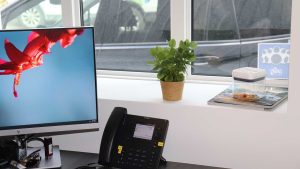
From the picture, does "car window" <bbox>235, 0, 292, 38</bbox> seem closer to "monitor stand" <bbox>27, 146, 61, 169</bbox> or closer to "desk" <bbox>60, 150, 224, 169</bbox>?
"desk" <bbox>60, 150, 224, 169</bbox>

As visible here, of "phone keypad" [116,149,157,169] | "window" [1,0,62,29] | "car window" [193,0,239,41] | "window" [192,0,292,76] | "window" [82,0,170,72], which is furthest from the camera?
"window" [1,0,62,29]

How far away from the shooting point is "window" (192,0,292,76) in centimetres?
230

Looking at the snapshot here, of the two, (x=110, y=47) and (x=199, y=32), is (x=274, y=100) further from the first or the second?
(x=110, y=47)

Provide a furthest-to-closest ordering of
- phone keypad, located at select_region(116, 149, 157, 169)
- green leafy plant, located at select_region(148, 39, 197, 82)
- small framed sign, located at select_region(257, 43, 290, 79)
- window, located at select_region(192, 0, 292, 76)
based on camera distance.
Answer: window, located at select_region(192, 0, 292, 76) → small framed sign, located at select_region(257, 43, 290, 79) → green leafy plant, located at select_region(148, 39, 197, 82) → phone keypad, located at select_region(116, 149, 157, 169)

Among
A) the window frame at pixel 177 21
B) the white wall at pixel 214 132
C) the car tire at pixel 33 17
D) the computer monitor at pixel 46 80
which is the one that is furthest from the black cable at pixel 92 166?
the car tire at pixel 33 17

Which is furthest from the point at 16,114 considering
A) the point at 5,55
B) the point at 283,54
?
the point at 283,54

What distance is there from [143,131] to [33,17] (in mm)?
1406

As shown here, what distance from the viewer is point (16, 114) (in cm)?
181

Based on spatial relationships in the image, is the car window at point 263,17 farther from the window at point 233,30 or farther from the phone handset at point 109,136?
the phone handset at point 109,136

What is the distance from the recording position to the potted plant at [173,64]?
2.07m

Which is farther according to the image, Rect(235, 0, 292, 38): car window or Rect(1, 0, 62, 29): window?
Rect(1, 0, 62, 29): window

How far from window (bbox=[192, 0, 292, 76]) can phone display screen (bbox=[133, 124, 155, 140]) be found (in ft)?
2.64

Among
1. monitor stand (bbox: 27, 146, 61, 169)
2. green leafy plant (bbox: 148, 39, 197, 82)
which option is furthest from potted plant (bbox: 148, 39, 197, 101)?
monitor stand (bbox: 27, 146, 61, 169)

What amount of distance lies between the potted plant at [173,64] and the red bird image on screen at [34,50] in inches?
18.1
